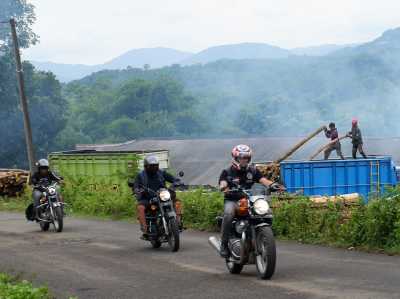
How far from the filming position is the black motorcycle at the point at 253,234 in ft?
34.2

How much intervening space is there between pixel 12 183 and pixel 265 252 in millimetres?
22215

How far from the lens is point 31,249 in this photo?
15484mm

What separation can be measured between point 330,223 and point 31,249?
551 cm

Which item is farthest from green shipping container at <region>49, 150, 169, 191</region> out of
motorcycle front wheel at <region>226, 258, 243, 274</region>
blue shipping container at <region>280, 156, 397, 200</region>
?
motorcycle front wheel at <region>226, 258, 243, 274</region>

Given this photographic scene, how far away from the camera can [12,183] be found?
31234 mm

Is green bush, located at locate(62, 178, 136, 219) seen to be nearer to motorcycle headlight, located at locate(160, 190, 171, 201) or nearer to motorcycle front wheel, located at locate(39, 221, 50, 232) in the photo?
motorcycle front wheel, located at locate(39, 221, 50, 232)

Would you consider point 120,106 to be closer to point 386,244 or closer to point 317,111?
point 317,111

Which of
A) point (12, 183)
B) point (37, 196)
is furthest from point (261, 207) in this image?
point (12, 183)

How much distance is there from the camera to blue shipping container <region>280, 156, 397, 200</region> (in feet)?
101

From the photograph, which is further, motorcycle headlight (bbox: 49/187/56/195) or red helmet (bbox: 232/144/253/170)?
motorcycle headlight (bbox: 49/187/56/195)

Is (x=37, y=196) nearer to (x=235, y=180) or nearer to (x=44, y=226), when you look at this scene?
(x=44, y=226)

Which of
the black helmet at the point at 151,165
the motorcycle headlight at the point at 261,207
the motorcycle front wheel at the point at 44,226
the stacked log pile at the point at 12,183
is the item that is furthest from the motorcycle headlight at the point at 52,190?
the stacked log pile at the point at 12,183

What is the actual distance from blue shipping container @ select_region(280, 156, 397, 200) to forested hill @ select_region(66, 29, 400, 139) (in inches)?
1692

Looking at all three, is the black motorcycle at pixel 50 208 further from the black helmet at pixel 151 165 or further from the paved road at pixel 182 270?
the black helmet at pixel 151 165
